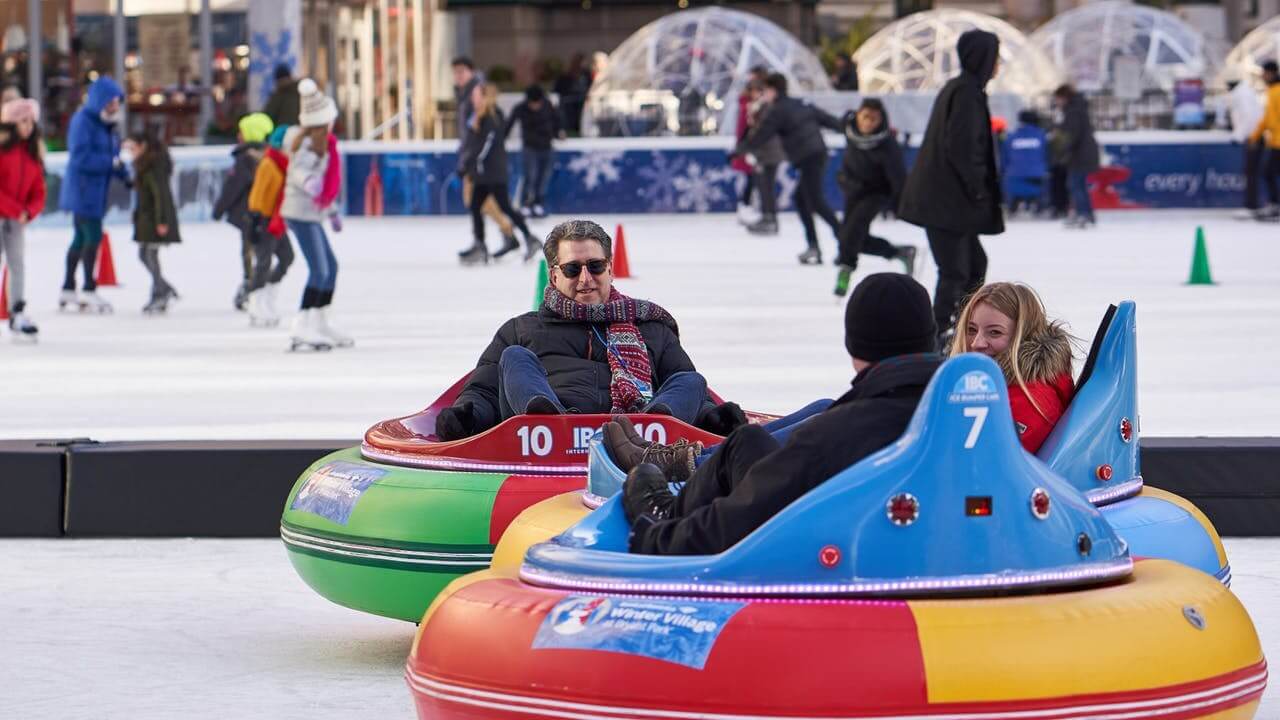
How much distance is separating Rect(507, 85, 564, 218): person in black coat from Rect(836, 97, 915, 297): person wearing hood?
1248 cm

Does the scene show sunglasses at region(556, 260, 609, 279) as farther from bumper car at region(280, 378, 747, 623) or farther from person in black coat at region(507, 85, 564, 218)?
person in black coat at region(507, 85, 564, 218)

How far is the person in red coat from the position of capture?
5.33 m

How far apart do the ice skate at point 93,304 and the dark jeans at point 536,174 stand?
43.0 ft

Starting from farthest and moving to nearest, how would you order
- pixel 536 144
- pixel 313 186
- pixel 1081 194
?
1. pixel 536 144
2. pixel 1081 194
3. pixel 313 186

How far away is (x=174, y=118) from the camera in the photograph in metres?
32.2

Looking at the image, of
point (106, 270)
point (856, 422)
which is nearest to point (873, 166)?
point (106, 270)

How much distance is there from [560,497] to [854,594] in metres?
1.39

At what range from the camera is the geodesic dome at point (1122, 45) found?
132 feet

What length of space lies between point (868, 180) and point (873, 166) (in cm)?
10

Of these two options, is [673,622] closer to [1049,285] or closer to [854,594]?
[854,594]

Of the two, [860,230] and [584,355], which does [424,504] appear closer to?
[584,355]

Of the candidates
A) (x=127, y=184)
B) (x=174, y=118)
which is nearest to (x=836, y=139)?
Answer: (x=174, y=118)

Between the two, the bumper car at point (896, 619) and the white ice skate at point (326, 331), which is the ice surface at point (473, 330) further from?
the bumper car at point (896, 619)

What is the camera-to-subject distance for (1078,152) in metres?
26.8
